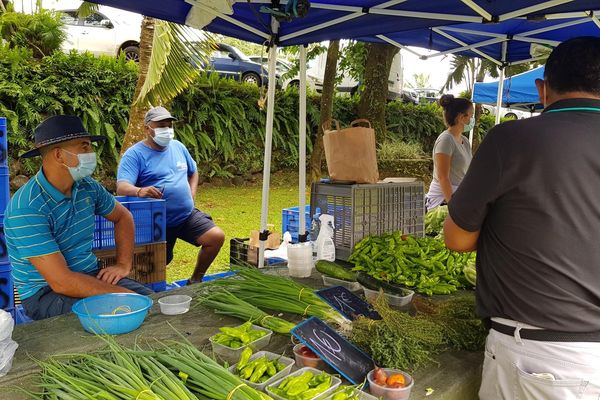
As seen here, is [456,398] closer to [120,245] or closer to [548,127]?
[548,127]

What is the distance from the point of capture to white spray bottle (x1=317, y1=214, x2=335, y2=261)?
11.7 feet

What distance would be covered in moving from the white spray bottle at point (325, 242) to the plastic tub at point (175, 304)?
1.18 meters

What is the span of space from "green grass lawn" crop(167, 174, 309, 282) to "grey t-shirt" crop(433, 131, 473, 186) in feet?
10.7

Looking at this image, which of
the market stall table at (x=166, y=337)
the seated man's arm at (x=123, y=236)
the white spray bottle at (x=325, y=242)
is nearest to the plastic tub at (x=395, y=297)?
the market stall table at (x=166, y=337)

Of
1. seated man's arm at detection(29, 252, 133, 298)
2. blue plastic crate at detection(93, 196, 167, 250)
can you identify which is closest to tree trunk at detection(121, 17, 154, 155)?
blue plastic crate at detection(93, 196, 167, 250)

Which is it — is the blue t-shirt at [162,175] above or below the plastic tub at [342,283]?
above

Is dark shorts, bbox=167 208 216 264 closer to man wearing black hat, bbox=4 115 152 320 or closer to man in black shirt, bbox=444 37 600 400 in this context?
man wearing black hat, bbox=4 115 152 320

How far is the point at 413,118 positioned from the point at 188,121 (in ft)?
24.1

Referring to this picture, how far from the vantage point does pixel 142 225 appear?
4152mm

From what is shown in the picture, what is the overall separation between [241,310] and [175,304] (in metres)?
0.43

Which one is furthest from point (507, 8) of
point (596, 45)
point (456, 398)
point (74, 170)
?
point (74, 170)

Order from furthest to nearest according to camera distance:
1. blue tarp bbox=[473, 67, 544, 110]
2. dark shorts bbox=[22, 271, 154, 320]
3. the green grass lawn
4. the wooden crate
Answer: blue tarp bbox=[473, 67, 544, 110] → the green grass lawn → the wooden crate → dark shorts bbox=[22, 271, 154, 320]

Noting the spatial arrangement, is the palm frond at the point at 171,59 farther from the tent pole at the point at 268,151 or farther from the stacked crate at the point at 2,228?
the stacked crate at the point at 2,228

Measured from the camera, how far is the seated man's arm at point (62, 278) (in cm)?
274
